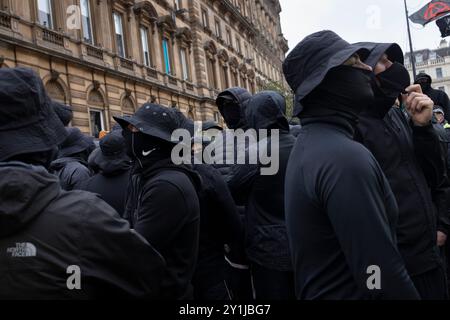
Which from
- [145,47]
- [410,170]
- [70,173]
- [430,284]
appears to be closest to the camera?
[430,284]

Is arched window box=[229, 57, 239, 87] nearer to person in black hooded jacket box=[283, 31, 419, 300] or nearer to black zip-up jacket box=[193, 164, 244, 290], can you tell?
black zip-up jacket box=[193, 164, 244, 290]

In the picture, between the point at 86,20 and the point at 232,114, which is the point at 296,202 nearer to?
the point at 232,114

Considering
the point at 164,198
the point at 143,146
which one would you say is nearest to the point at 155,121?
the point at 143,146

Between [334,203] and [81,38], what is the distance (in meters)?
16.8

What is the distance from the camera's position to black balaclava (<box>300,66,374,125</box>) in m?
1.76

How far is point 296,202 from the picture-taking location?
171 centimetres

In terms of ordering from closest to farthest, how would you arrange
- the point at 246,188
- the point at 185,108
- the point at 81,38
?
the point at 246,188
the point at 81,38
the point at 185,108

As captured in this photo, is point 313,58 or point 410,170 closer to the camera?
point 313,58

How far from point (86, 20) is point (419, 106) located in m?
17.5

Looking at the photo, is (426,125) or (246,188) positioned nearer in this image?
(426,125)

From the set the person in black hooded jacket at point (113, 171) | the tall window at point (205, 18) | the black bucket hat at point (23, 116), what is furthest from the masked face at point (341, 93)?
the tall window at point (205, 18)

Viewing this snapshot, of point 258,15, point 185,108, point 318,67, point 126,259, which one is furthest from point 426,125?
point 258,15
